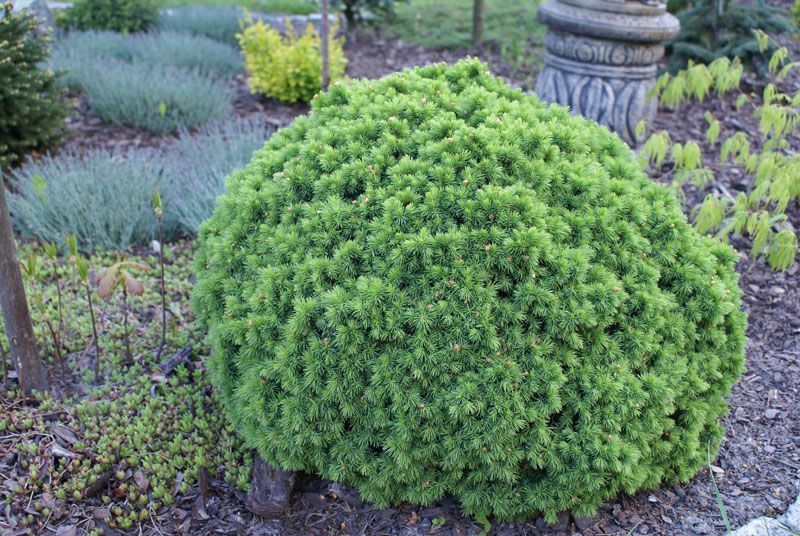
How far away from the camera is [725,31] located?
5.74 m

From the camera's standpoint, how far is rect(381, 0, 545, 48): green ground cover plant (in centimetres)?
756

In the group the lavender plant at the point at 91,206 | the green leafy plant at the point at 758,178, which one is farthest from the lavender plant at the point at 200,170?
the green leafy plant at the point at 758,178

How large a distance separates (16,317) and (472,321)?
186cm

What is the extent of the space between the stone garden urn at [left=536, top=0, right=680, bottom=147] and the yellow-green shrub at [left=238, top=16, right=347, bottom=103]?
6.87ft

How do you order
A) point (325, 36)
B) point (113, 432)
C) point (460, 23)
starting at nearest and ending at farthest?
1. point (113, 432)
2. point (325, 36)
3. point (460, 23)

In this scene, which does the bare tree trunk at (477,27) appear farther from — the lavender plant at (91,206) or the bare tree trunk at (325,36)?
the lavender plant at (91,206)

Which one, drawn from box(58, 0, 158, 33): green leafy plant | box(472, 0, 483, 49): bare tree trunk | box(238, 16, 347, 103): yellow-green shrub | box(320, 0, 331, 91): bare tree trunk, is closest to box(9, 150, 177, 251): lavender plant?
box(320, 0, 331, 91): bare tree trunk

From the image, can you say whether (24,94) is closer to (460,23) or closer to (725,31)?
(460,23)

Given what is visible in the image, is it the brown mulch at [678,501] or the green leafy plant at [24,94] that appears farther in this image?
the green leafy plant at [24,94]

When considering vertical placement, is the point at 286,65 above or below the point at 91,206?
above

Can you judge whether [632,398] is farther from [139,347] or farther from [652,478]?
[139,347]

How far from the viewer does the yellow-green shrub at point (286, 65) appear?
20.0 ft

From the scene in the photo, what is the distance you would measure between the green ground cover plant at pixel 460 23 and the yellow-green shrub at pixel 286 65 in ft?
5.78

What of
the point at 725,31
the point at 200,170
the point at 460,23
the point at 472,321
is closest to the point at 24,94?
the point at 200,170
